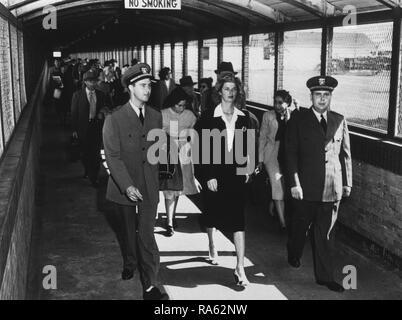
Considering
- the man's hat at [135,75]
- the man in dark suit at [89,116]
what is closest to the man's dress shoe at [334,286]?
the man's hat at [135,75]

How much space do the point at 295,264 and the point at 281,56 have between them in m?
4.80

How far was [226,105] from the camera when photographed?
199 inches

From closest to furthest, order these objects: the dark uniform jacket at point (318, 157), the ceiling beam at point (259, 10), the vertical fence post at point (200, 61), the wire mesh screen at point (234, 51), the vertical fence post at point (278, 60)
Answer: the dark uniform jacket at point (318, 157) < the ceiling beam at point (259, 10) < the vertical fence post at point (278, 60) < the wire mesh screen at point (234, 51) < the vertical fence post at point (200, 61)

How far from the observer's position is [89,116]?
862cm

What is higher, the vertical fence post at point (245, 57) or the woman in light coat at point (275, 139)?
the vertical fence post at point (245, 57)

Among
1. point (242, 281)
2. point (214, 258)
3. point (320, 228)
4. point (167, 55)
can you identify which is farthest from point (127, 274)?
point (167, 55)

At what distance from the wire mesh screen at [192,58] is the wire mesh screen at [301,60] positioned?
17.5 ft

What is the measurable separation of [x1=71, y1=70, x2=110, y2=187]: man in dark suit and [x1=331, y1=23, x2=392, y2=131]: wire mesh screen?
3.49 m

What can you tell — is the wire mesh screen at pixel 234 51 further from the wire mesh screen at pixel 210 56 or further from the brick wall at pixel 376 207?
the brick wall at pixel 376 207

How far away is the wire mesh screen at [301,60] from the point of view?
26.1ft

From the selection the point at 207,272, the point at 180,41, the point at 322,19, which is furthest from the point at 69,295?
the point at 180,41

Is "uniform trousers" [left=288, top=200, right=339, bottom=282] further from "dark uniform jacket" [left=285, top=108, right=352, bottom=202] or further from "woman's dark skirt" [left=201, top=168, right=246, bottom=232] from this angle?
"woman's dark skirt" [left=201, top=168, right=246, bottom=232]

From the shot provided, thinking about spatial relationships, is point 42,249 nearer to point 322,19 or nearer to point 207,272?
point 207,272

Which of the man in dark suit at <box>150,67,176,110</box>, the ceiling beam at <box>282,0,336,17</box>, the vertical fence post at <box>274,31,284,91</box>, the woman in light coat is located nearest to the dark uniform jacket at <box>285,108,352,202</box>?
the woman in light coat
